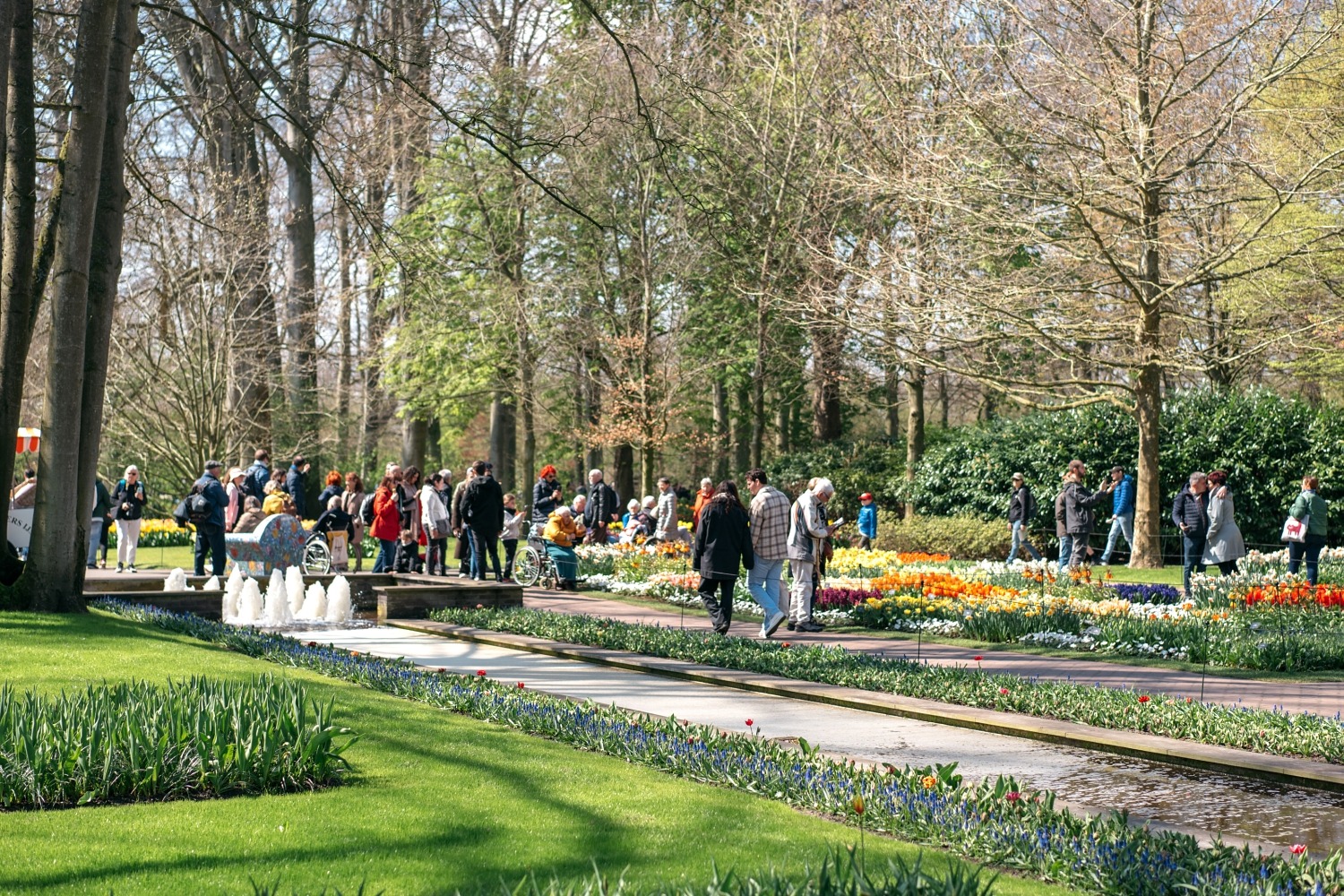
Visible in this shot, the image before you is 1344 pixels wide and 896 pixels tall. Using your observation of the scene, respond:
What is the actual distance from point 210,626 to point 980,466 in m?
19.0

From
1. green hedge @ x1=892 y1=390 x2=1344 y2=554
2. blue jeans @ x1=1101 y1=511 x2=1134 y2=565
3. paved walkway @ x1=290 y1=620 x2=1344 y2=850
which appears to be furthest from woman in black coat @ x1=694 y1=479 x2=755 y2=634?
green hedge @ x1=892 y1=390 x2=1344 y2=554

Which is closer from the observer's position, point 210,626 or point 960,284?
point 210,626

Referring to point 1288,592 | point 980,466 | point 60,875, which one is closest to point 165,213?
point 980,466

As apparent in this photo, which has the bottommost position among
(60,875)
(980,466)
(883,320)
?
(60,875)

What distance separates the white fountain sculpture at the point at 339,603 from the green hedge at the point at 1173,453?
1505 cm

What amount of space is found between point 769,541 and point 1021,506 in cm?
1066

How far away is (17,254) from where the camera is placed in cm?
1319

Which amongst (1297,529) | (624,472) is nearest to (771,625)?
(1297,529)

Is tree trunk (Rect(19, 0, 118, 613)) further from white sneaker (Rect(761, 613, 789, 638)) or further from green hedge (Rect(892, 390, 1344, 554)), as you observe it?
green hedge (Rect(892, 390, 1344, 554))

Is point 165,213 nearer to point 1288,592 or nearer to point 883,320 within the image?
point 883,320

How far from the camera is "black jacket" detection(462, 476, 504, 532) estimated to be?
62.9ft

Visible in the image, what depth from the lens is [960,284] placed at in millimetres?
22359

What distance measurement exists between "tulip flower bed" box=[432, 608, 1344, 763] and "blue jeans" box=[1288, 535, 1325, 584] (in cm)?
885

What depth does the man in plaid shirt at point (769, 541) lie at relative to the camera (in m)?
14.3
